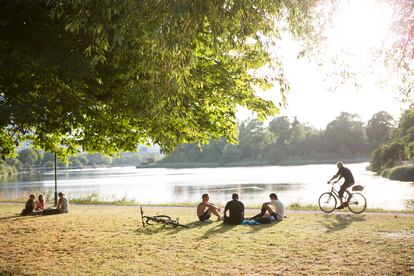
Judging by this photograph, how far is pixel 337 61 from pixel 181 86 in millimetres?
3812

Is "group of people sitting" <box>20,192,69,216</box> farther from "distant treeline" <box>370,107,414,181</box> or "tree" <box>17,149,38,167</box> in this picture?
"tree" <box>17,149,38,167</box>

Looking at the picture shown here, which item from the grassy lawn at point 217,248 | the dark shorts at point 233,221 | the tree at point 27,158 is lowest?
the grassy lawn at point 217,248

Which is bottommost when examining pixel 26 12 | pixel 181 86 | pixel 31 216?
pixel 31 216

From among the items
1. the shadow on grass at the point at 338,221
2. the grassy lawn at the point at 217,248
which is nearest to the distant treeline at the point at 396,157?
the shadow on grass at the point at 338,221

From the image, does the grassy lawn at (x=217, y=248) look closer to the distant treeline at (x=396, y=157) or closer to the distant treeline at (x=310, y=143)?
the distant treeline at (x=396, y=157)

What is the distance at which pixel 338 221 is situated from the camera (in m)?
13.2

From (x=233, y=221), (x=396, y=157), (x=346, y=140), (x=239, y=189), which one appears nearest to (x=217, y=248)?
(x=233, y=221)

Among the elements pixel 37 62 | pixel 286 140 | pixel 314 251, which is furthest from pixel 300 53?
pixel 286 140

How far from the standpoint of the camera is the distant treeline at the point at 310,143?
122m

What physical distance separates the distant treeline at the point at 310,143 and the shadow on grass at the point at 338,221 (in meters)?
105

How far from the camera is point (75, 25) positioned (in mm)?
7375

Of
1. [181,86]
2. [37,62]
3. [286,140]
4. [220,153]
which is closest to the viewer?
[181,86]

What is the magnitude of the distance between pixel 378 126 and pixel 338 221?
114467mm

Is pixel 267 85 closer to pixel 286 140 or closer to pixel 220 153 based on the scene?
pixel 286 140
